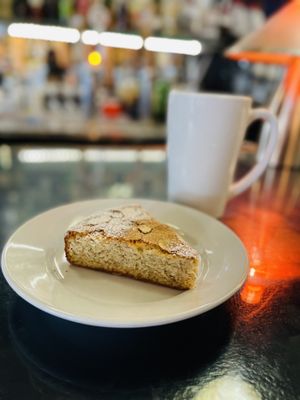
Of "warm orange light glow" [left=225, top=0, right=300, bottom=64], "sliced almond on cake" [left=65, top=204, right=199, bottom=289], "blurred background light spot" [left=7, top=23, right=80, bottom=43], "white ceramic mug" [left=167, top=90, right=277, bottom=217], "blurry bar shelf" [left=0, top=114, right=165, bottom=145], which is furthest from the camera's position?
"blurred background light spot" [left=7, top=23, right=80, bottom=43]

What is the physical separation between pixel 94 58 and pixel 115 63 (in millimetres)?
113

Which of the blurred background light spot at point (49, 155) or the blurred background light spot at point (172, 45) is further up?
the blurred background light spot at point (172, 45)

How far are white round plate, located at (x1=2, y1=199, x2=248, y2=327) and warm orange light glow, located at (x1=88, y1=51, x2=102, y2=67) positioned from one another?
4.85ft

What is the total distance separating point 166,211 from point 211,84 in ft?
5.01

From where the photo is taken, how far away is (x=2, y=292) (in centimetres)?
34

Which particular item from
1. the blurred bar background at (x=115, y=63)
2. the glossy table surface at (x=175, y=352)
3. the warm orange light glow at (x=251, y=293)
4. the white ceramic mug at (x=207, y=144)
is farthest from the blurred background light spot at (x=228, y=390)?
the blurred bar background at (x=115, y=63)

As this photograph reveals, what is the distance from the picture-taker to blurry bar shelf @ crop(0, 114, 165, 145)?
140cm

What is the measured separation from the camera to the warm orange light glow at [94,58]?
5.70ft

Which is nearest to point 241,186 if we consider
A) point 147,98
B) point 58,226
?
point 58,226

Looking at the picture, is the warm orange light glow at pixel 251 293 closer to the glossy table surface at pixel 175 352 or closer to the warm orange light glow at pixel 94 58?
the glossy table surface at pixel 175 352

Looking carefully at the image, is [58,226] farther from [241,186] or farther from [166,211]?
[241,186]

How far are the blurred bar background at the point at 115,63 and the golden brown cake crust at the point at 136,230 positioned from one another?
107 centimetres

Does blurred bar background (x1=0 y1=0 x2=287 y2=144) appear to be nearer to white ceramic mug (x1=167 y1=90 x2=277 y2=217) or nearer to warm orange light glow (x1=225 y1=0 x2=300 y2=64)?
warm orange light glow (x1=225 y1=0 x2=300 y2=64)

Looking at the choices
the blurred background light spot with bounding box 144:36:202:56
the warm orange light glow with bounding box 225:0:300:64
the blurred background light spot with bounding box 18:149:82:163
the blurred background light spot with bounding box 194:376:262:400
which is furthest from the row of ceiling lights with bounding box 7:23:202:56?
the blurred background light spot with bounding box 194:376:262:400
